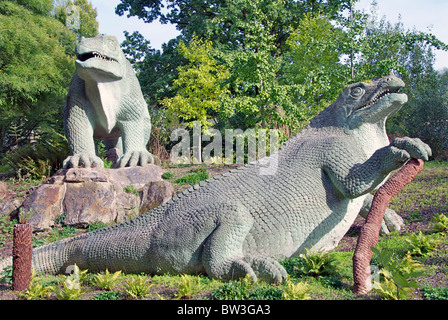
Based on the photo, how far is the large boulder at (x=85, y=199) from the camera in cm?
726

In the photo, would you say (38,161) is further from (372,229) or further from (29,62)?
(372,229)

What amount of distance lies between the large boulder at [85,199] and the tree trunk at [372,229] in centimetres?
482

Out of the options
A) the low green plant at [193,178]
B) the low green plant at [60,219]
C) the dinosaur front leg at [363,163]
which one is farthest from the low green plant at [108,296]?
the low green plant at [193,178]

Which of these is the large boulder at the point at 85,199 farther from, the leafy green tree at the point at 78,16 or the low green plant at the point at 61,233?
the leafy green tree at the point at 78,16

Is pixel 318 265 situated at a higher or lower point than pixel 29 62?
lower

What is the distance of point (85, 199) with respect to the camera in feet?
24.4

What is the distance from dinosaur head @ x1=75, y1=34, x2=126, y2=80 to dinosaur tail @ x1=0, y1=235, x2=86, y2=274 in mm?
3449

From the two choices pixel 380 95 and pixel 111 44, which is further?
pixel 111 44

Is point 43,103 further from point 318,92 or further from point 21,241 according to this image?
point 21,241

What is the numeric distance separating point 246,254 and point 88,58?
4.76 metres

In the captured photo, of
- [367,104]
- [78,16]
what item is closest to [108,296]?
[367,104]

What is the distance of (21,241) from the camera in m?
4.10

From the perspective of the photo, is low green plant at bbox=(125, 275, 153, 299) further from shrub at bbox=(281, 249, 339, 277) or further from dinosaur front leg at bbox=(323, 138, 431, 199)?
dinosaur front leg at bbox=(323, 138, 431, 199)

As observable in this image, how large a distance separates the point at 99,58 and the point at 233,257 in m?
4.72
